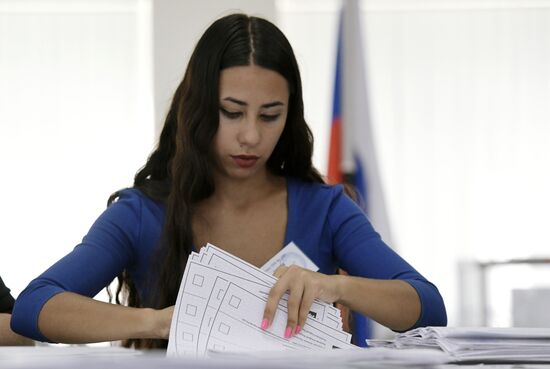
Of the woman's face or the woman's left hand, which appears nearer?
the woman's left hand

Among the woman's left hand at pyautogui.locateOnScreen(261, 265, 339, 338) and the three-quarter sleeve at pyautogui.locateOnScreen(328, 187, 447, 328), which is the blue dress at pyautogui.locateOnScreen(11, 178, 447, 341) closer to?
the three-quarter sleeve at pyautogui.locateOnScreen(328, 187, 447, 328)

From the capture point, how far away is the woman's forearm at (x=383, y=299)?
1600 mm

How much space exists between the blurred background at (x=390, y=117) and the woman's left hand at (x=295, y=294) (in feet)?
15.5

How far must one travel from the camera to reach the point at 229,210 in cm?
195

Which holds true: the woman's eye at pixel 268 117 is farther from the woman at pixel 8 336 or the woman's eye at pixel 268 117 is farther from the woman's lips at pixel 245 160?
the woman at pixel 8 336

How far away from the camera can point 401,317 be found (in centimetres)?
169

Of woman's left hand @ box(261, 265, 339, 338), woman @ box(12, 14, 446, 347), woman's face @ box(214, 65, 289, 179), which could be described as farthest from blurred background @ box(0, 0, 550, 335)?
woman's left hand @ box(261, 265, 339, 338)

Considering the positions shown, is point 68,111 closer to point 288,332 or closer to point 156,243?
point 156,243

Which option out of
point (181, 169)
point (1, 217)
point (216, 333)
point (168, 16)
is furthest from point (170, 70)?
point (216, 333)

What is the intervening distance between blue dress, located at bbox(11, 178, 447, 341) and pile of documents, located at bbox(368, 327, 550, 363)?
35cm

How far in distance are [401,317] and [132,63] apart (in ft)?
15.9


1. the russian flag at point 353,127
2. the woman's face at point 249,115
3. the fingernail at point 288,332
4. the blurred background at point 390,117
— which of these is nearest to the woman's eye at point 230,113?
the woman's face at point 249,115

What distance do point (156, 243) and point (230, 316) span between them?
0.48m

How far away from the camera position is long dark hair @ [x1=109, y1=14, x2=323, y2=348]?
1.82 m
